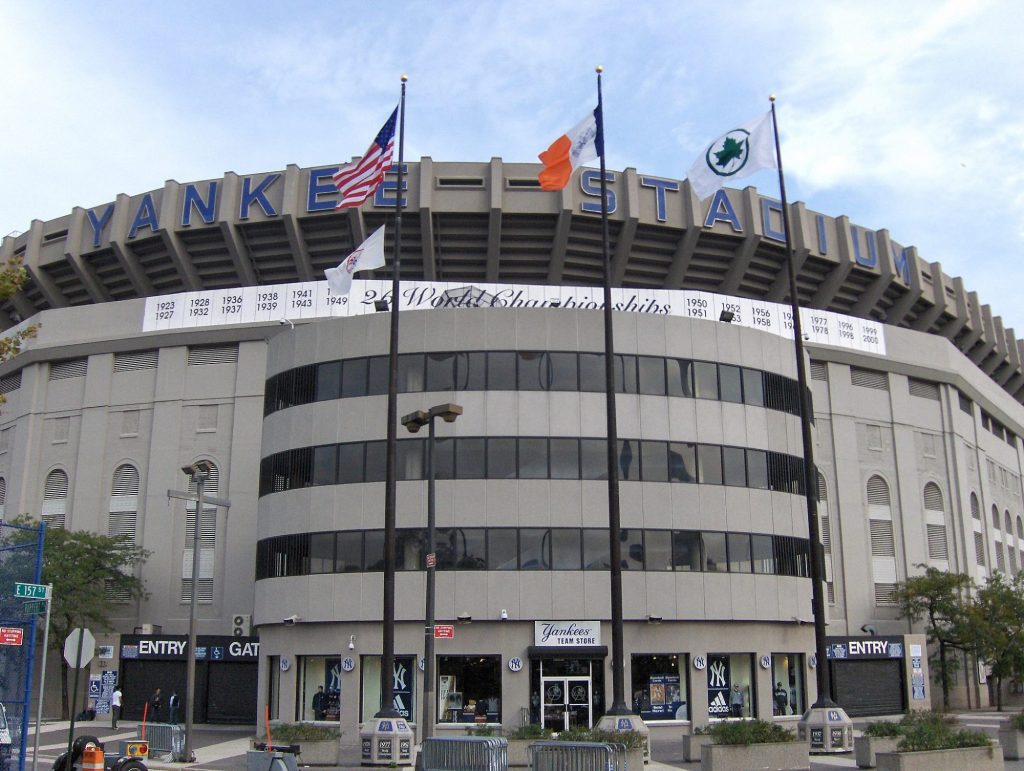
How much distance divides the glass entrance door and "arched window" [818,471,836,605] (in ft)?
66.5

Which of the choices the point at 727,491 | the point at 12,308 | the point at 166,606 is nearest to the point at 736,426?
the point at 727,491

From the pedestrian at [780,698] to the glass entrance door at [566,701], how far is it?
7.90 meters

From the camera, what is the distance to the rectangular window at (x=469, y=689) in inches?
1451

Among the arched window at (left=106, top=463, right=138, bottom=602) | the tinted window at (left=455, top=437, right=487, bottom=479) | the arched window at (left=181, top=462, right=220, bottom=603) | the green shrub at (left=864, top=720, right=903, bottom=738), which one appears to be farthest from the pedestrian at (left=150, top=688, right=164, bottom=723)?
the green shrub at (left=864, top=720, right=903, bottom=738)

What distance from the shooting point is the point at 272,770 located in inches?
721

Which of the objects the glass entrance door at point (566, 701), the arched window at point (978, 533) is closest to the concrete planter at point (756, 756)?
the glass entrance door at point (566, 701)

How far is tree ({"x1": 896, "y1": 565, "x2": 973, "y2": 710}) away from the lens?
5197cm

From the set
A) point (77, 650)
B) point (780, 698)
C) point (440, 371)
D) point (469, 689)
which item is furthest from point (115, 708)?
point (780, 698)

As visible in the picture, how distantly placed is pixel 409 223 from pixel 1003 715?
39.4 meters

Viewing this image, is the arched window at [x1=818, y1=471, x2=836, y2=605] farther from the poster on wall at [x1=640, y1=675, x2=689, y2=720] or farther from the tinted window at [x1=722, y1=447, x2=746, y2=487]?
the poster on wall at [x1=640, y1=675, x2=689, y2=720]

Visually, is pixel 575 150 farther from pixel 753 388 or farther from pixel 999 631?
pixel 999 631

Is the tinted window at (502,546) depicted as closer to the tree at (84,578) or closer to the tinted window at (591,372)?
the tinted window at (591,372)

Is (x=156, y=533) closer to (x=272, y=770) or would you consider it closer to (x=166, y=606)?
(x=166, y=606)

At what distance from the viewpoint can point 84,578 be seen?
48.1 meters
